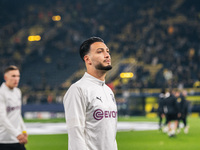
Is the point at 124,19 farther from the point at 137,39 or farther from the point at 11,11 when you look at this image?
the point at 11,11

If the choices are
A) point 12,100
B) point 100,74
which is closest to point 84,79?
point 100,74

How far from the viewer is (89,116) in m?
4.05

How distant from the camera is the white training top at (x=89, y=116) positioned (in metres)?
3.90

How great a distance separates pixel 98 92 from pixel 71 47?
45.5 metres

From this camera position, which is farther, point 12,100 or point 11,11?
point 11,11

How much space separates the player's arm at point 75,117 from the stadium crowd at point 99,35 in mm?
32195

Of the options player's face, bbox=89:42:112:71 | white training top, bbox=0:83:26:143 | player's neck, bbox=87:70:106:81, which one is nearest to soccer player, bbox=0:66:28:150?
white training top, bbox=0:83:26:143

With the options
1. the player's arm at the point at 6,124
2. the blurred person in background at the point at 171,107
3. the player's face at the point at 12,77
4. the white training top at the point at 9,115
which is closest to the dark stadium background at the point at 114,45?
the blurred person in background at the point at 171,107

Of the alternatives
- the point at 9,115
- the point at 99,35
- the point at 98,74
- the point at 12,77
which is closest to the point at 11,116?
the point at 9,115

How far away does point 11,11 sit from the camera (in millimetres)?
58000

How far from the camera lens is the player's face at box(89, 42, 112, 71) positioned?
13.5ft

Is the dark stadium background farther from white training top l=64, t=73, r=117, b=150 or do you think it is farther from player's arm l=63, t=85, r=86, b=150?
player's arm l=63, t=85, r=86, b=150

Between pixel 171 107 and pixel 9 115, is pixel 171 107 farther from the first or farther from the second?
pixel 9 115

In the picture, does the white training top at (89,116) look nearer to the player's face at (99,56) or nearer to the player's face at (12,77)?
the player's face at (99,56)
